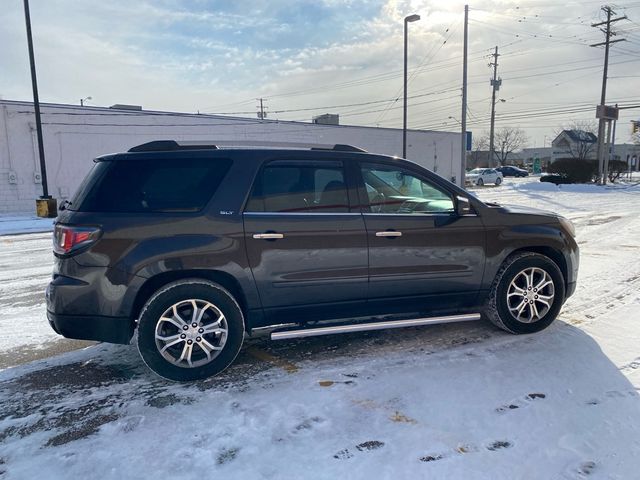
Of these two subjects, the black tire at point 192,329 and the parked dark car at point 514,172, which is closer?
the black tire at point 192,329

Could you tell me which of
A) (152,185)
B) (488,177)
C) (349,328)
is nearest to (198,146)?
(152,185)

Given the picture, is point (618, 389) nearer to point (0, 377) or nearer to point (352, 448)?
point (352, 448)

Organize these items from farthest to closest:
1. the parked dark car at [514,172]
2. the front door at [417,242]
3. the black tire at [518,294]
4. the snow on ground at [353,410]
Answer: the parked dark car at [514,172] < the black tire at [518,294] < the front door at [417,242] < the snow on ground at [353,410]

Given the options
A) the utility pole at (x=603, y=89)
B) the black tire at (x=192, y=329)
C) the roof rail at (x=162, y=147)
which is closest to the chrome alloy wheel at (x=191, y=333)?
the black tire at (x=192, y=329)

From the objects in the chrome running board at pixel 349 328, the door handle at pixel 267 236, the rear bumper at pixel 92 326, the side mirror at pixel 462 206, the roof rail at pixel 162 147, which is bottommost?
the chrome running board at pixel 349 328

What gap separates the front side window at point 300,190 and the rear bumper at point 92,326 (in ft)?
4.37

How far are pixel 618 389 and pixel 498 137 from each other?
9435 centimetres

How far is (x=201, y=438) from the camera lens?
2887 millimetres

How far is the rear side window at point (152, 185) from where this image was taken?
142 inches

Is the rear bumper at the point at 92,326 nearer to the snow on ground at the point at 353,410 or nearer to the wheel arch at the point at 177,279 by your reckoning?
the wheel arch at the point at 177,279

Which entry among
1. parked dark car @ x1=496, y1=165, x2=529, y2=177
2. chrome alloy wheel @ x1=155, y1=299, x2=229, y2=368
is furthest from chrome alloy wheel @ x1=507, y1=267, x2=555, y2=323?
parked dark car @ x1=496, y1=165, x2=529, y2=177

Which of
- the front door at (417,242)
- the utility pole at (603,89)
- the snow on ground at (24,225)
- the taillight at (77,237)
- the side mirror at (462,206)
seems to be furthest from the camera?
the utility pole at (603,89)

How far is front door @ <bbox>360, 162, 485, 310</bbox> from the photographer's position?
13.4 feet

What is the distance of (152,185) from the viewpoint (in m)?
3.71
